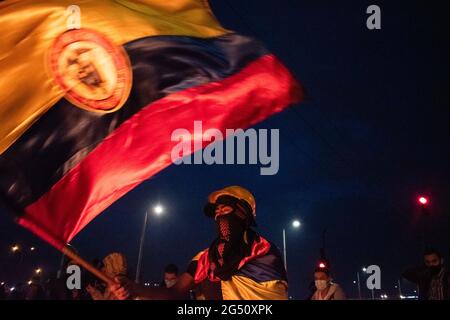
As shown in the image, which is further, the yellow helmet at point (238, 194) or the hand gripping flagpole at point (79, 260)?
the yellow helmet at point (238, 194)

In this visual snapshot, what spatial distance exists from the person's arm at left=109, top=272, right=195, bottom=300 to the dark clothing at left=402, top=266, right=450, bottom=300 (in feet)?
10.8

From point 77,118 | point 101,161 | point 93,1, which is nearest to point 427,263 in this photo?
point 101,161

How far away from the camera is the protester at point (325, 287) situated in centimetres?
556

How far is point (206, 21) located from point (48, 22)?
181cm

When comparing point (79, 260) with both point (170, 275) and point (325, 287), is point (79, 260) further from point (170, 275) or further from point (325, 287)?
point (170, 275)

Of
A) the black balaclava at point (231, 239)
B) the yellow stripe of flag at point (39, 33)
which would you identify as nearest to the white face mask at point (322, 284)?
the black balaclava at point (231, 239)

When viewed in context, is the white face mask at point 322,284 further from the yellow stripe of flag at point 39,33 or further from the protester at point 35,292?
the protester at point 35,292

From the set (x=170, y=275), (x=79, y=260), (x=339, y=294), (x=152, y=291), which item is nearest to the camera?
(x=79, y=260)

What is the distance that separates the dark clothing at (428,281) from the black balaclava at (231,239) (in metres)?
2.85

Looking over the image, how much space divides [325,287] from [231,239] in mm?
1788

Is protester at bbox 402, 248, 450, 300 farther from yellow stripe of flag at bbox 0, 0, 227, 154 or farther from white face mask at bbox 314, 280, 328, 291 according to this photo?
yellow stripe of flag at bbox 0, 0, 227, 154

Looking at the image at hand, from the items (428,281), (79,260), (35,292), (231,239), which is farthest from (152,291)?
(35,292)

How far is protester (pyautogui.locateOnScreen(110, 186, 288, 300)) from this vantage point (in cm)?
446

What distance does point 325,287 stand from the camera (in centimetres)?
584
